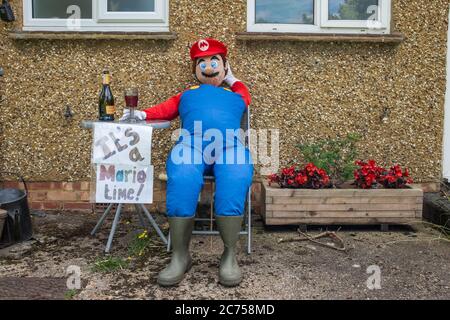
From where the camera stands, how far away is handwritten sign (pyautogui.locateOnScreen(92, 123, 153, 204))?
3.34 m

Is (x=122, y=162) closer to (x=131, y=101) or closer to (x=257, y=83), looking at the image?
(x=131, y=101)

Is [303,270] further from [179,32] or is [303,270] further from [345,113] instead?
[179,32]

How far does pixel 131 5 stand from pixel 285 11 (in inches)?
53.0

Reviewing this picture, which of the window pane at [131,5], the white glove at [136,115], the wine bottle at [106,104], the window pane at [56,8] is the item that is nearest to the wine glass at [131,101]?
the white glove at [136,115]

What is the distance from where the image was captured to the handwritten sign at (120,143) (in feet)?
10.9

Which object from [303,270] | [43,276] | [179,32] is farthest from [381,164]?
[43,276]

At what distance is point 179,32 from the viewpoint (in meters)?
4.26

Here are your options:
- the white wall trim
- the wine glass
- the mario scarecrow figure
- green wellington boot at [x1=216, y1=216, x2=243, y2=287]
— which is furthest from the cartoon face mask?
the white wall trim

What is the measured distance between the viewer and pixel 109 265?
10.5 ft

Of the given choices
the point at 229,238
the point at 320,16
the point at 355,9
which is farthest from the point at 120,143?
the point at 355,9

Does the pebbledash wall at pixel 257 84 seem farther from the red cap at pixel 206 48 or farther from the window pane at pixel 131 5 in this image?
the red cap at pixel 206 48
